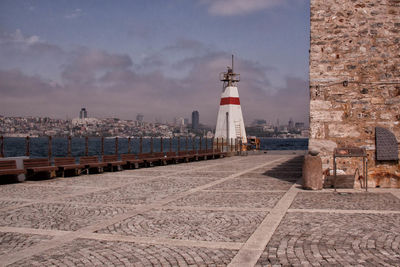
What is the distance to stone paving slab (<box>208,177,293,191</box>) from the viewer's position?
11406 millimetres

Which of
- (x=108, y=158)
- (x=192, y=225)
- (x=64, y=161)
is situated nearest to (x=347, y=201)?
(x=192, y=225)

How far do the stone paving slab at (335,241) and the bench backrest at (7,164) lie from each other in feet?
33.0

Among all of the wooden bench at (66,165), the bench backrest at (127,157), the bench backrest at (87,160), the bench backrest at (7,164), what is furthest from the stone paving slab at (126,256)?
the bench backrest at (127,157)

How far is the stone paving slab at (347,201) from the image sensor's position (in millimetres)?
8102

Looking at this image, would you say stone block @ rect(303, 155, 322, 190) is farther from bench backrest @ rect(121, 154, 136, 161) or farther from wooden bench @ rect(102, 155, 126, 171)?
bench backrest @ rect(121, 154, 136, 161)

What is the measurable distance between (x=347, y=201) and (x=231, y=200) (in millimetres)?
2555

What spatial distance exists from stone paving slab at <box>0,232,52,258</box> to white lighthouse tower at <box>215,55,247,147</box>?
91.3ft

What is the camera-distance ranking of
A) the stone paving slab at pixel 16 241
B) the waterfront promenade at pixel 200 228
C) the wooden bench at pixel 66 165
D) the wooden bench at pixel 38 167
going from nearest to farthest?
the waterfront promenade at pixel 200 228, the stone paving slab at pixel 16 241, the wooden bench at pixel 38 167, the wooden bench at pixel 66 165

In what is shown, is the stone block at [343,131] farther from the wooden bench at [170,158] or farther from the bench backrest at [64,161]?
the wooden bench at [170,158]

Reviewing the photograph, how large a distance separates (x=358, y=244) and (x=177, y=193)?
5731mm

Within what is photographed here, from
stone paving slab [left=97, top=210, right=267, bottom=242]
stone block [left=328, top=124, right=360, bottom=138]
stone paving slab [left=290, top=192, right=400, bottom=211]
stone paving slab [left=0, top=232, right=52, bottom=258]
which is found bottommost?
stone paving slab [left=290, top=192, right=400, bottom=211]

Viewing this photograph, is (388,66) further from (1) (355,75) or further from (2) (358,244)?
(2) (358,244)

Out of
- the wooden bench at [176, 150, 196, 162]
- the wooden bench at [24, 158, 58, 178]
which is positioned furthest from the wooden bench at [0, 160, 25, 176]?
the wooden bench at [176, 150, 196, 162]

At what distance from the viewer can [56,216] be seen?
7.41m
